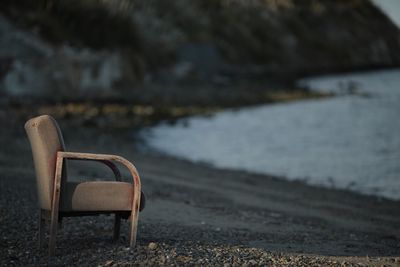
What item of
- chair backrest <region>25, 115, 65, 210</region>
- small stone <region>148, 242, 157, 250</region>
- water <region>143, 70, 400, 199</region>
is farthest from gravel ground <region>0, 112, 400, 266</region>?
water <region>143, 70, 400, 199</region>

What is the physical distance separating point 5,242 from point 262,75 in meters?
54.0

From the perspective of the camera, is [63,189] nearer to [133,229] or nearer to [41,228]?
[41,228]

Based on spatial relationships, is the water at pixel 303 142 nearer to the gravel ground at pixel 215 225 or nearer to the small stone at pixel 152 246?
the gravel ground at pixel 215 225

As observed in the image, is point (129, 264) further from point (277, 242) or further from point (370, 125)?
point (370, 125)

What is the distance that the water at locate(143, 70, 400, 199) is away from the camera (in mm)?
16641

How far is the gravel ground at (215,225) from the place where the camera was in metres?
6.35

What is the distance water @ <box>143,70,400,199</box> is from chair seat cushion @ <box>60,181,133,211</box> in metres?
8.35

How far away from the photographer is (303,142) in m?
24.4

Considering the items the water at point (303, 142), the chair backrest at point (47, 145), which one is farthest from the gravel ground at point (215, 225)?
the water at point (303, 142)

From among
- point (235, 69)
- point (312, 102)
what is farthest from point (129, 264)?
point (235, 69)

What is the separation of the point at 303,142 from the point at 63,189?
18.7 m

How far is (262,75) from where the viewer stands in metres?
60.2

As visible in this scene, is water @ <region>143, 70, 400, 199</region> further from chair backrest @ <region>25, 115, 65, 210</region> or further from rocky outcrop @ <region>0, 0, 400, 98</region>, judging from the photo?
chair backrest @ <region>25, 115, 65, 210</region>

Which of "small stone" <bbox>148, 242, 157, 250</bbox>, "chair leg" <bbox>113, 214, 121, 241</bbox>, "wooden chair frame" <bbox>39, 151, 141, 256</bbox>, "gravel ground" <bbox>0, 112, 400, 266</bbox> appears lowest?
"gravel ground" <bbox>0, 112, 400, 266</bbox>
